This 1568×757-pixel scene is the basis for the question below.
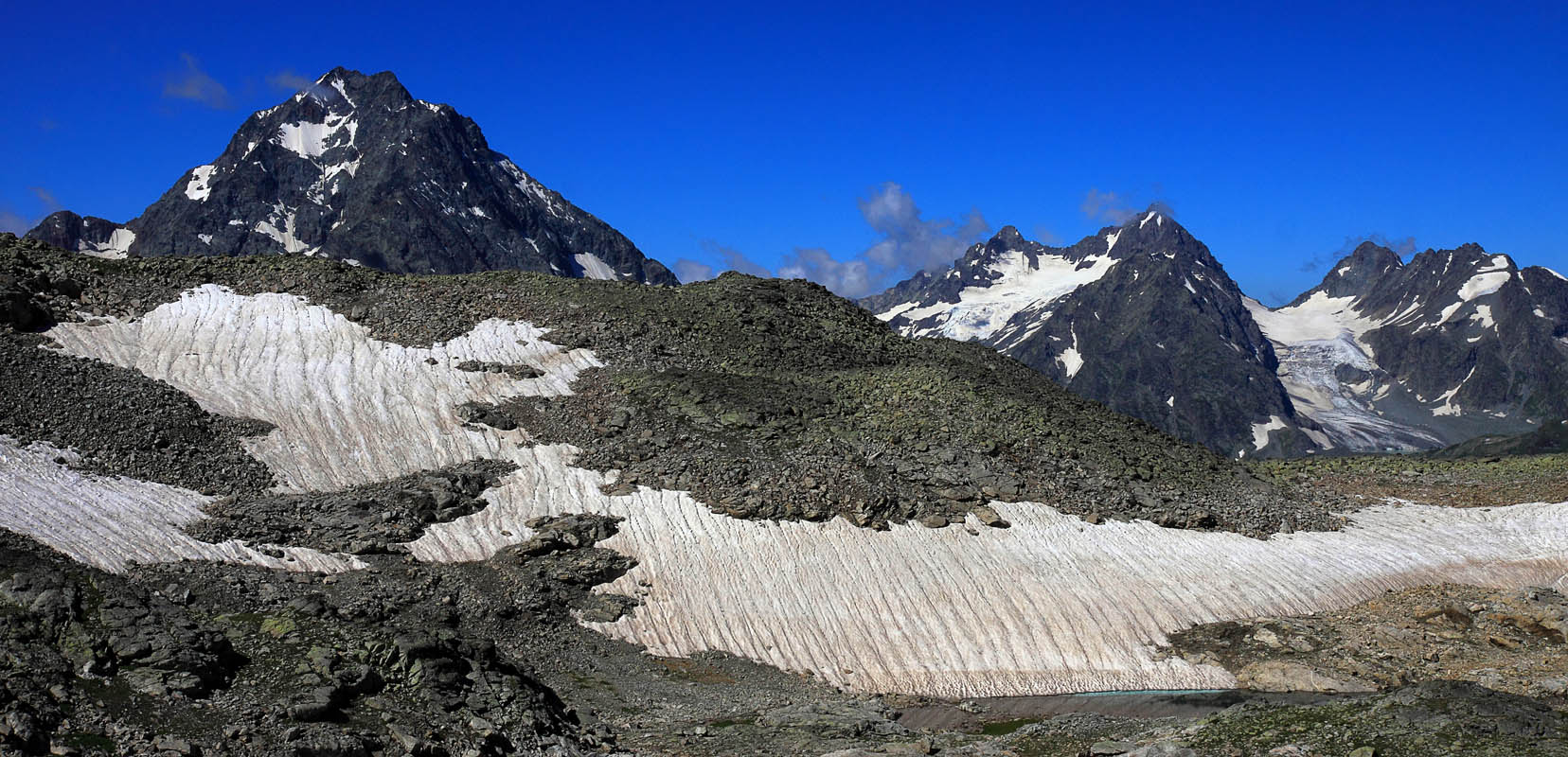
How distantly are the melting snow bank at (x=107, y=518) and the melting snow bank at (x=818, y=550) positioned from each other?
0.54m

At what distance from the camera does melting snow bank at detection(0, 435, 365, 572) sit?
123 ft

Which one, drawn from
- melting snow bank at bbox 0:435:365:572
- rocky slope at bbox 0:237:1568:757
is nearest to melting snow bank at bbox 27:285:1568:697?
rocky slope at bbox 0:237:1568:757

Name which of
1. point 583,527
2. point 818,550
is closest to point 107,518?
point 583,527

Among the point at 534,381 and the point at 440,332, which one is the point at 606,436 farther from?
the point at 440,332

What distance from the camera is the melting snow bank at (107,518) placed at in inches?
1473

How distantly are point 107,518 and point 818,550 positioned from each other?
2860 centimetres

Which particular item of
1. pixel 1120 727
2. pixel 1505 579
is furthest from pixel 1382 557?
pixel 1120 727

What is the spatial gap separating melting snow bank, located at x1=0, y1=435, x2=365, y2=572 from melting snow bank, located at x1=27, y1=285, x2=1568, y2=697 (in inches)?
21.4

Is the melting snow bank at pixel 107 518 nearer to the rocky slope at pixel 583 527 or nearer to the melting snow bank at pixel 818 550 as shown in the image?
the rocky slope at pixel 583 527

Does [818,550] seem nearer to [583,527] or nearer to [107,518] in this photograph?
[583,527]

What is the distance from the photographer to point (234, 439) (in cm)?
5172

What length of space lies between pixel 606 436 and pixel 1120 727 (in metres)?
32.1

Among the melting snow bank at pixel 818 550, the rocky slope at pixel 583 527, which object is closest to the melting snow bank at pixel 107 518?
the rocky slope at pixel 583 527

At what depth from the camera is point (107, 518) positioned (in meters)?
40.1
